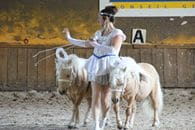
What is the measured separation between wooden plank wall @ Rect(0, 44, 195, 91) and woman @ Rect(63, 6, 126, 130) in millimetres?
4818

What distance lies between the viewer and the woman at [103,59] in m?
6.42

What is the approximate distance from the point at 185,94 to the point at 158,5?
1863 mm

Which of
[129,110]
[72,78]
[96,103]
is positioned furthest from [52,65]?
[96,103]

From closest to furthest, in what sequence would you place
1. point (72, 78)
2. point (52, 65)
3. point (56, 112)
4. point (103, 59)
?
1. point (103, 59)
2. point (72, 78)
3. point (56, 112)
4. point (52, 65)

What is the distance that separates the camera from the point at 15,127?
7609mm

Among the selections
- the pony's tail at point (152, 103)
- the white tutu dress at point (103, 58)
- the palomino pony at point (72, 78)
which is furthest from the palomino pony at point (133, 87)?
the palomino pony at point (72, 78)

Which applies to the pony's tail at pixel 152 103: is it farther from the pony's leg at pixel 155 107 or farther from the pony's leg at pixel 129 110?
the pony's leg at pixel 129 110

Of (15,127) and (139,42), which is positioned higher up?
(139,42)

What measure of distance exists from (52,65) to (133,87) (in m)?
4.47

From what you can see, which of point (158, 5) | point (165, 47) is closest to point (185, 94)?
point (165, 47)

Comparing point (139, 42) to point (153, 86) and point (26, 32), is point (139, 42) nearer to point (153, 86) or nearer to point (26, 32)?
point (26, 32)

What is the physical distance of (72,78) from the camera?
725 cm

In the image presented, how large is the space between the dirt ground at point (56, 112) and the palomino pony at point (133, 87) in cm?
30

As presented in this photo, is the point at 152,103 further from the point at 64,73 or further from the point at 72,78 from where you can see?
the point at 64,73
